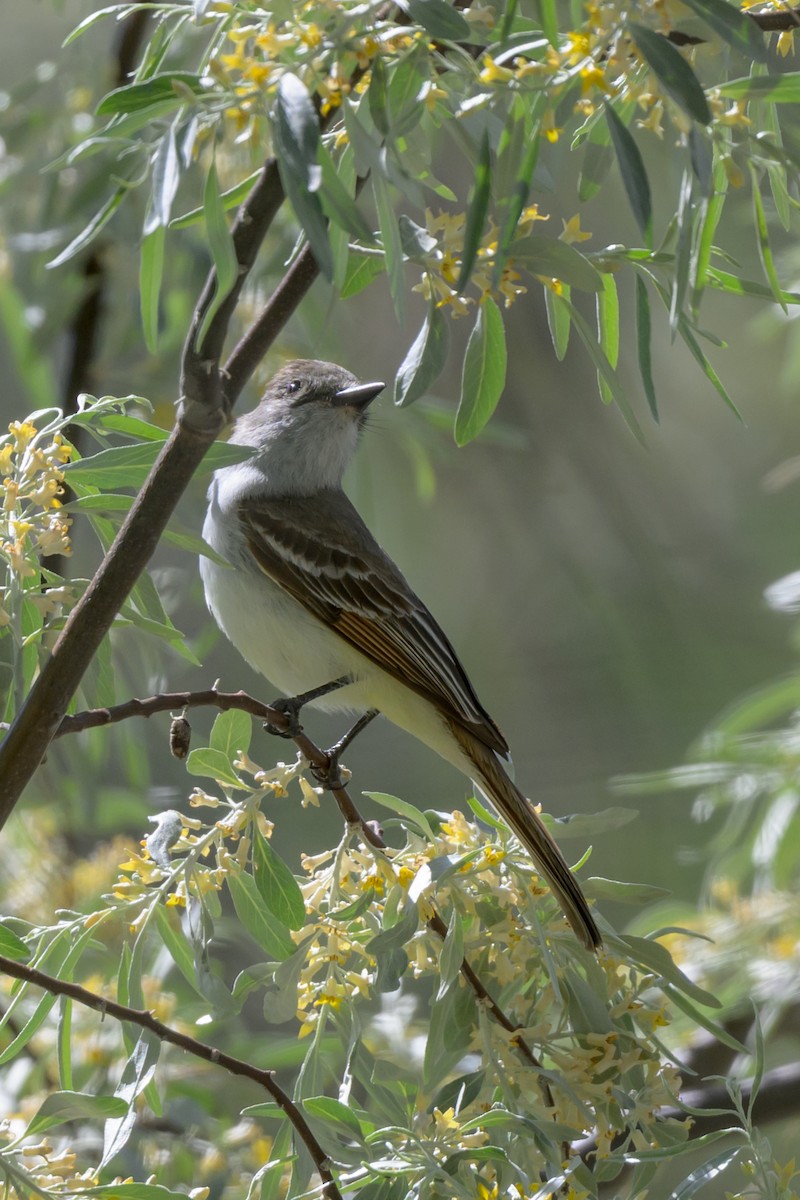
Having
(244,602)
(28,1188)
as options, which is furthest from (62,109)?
(28,1188)

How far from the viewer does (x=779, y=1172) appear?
125 centimetres

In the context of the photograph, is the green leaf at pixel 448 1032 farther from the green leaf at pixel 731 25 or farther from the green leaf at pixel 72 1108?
the green leaf at pixel 731 25

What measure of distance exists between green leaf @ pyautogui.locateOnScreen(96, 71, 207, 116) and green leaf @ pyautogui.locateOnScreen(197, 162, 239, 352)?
6cm

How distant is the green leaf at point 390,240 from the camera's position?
96 cm

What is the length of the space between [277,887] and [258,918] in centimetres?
5

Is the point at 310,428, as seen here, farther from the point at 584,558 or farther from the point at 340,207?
the point at 584,558

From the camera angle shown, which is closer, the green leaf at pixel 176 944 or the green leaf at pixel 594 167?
the green leaf at pixel 594 167

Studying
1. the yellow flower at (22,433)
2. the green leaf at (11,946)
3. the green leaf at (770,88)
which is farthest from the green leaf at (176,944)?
the green leaf at (770,88)

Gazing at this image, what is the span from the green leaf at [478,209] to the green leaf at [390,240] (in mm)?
51

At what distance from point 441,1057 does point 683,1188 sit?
0.24 metres

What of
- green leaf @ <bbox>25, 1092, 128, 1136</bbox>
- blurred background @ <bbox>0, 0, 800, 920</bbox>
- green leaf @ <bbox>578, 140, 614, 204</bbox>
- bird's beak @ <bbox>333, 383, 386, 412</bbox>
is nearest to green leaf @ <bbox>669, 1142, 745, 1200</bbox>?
green leaf @ <bbox>25, 1092, 128, 1136</bbox>

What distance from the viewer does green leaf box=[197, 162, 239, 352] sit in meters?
0.96

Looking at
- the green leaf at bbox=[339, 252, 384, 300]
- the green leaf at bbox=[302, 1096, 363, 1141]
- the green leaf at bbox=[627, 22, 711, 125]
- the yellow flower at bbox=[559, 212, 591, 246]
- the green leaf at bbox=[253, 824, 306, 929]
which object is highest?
the green leaf at bbox=[627, 22, 711, 125]

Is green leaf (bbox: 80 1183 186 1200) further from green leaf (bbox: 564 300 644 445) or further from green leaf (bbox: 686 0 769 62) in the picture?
green leaf (bbox: 686 0 769 62)
